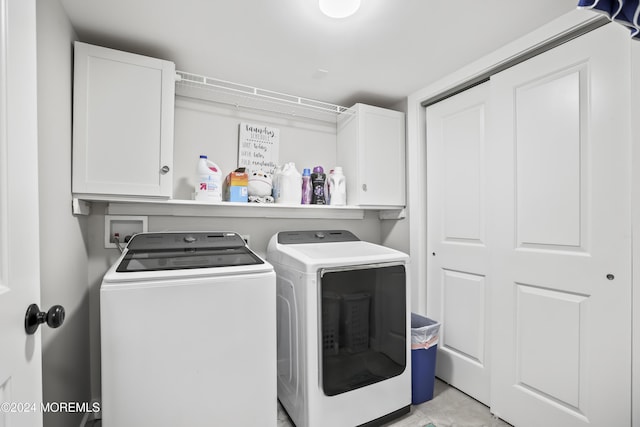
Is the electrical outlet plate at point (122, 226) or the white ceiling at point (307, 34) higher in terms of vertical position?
the white ceiling at point (307, 34)

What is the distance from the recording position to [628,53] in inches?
51.1

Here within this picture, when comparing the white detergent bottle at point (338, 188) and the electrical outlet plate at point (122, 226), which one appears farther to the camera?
the white detergent bottle at point (338, 188)

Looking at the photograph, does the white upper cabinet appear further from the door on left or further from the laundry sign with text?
the door on left

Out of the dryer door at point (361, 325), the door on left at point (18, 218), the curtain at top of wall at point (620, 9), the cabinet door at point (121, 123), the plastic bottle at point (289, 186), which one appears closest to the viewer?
the door on left at point (18, 218)

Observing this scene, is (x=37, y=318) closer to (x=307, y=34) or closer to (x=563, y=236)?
(x=307, y=34)

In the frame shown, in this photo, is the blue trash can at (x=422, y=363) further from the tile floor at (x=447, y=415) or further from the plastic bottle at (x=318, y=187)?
the plastic bottle at (x=318, y=187)

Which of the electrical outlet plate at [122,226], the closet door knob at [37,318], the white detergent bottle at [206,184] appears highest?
the white detergent bottle at [206,184]

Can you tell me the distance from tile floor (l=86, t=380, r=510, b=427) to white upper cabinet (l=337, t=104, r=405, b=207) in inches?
56.4

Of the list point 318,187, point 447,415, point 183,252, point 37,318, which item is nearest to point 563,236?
point 447,415

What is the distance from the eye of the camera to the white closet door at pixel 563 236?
1332 millimetres

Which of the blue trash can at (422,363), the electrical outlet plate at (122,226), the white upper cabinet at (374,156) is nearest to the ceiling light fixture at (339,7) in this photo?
the white upper cabinet at (374,156)

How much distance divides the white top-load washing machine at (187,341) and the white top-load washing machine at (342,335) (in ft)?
0.81

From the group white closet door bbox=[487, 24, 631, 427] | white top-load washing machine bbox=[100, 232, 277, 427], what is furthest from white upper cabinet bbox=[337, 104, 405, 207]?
white top-load washing machine bbox=[100, 232, 277, 427]

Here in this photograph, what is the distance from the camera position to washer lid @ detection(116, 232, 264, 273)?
1362mm
